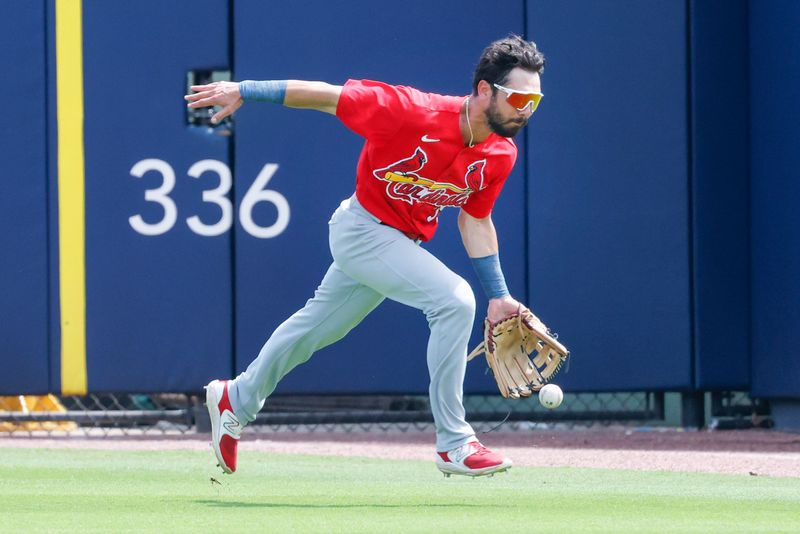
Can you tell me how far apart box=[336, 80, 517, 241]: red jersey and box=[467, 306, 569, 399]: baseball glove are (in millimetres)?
493

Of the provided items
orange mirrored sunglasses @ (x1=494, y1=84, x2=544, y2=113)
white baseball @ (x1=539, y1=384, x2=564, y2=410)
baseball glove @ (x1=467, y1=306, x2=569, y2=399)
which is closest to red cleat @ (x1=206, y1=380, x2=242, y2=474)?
baseball glove @ (x1=467, y1=306, x2=569, y2=399)

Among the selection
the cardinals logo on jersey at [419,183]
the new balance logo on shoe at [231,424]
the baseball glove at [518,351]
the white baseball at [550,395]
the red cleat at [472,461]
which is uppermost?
the cardinals logo on jersey at [419,183]

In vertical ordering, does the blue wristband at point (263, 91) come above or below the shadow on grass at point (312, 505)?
above

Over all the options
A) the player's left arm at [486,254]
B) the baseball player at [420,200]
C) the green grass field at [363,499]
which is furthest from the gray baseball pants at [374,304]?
the green grass field at [363,499]

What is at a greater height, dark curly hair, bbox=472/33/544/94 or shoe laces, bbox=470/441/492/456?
dark curly hair, bbox=472/33/544/94

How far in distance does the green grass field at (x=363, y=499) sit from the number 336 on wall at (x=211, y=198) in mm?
2043

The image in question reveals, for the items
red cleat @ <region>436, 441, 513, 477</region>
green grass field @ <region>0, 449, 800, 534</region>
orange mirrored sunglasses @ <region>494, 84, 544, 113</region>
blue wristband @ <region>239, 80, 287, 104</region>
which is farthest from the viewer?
orange mirrored sunglasses @ <region>494, 84, 544, 113</region>

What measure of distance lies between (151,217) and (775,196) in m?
4.19

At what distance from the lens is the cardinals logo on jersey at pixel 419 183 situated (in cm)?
566

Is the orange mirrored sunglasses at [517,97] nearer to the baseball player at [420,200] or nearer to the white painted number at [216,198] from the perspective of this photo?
the baseball player at [420,200]

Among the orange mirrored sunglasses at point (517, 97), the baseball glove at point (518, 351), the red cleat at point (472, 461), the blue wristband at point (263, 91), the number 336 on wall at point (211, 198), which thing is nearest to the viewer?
the blue wristband at point (263, 91)

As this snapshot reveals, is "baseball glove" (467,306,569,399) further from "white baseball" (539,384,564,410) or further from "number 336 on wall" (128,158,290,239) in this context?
"number 336 on wall" (128,158,290,239)

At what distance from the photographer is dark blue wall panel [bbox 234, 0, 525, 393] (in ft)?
31.6

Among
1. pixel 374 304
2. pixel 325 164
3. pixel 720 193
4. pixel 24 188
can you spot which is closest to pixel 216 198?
pixel 325 164
